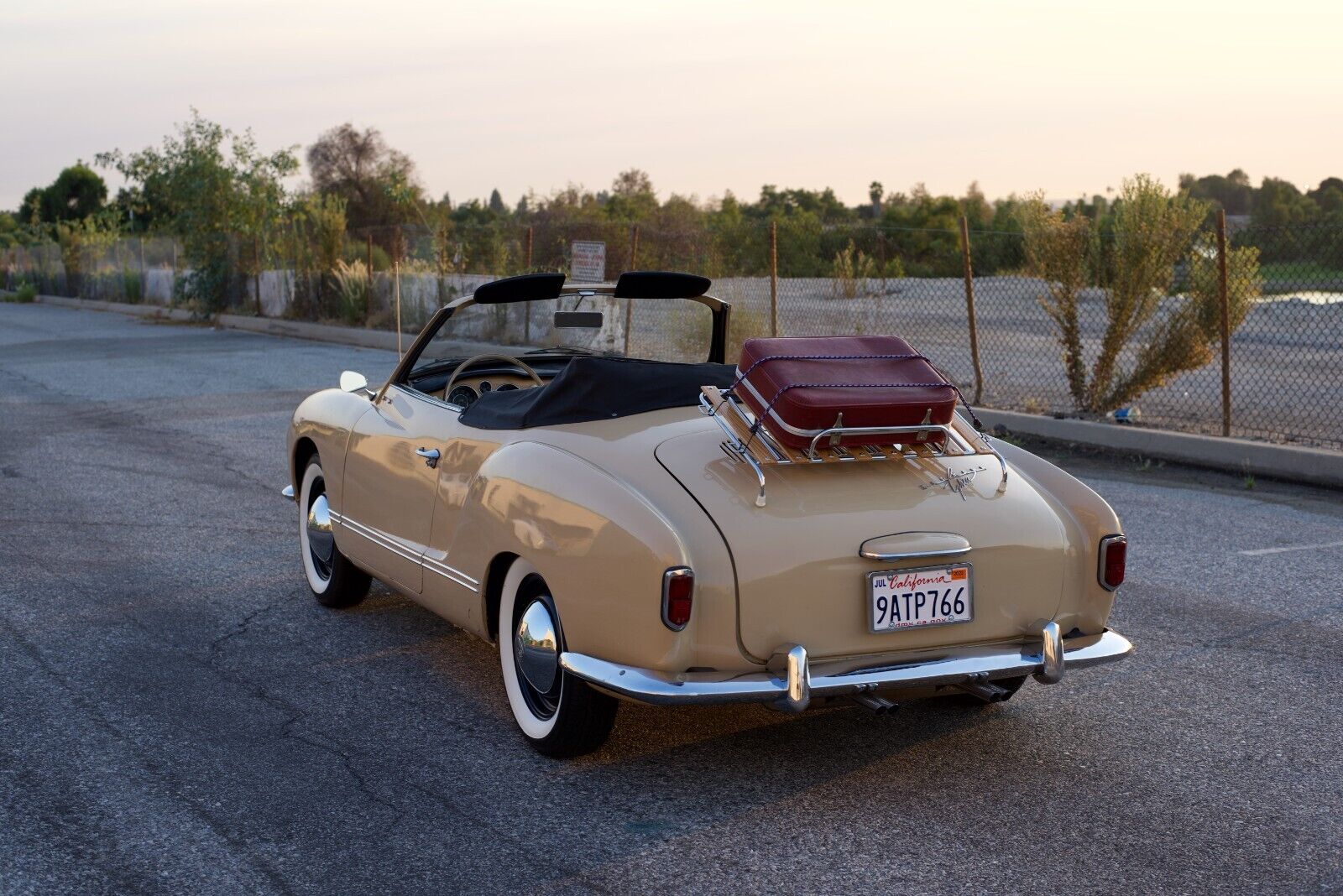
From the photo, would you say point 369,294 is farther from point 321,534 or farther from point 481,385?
point 481,385

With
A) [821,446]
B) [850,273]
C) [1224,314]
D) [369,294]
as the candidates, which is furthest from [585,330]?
[369,294]

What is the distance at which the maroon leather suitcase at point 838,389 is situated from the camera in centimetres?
425

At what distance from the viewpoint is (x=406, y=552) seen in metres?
5.37

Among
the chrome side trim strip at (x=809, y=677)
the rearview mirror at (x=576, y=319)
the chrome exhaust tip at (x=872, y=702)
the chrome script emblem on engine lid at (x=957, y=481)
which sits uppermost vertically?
the rearview mirror at (x=576, y=319)

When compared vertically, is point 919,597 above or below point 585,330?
below

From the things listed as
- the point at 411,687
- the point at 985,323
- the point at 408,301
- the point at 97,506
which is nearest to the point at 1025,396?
the point at 985,323

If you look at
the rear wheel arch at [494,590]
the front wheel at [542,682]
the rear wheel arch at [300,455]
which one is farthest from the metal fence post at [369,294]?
the front wheel at [542,682]

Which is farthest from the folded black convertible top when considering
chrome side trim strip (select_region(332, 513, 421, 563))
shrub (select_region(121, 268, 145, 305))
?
shrub (select_region(121, 268, 145, 305))

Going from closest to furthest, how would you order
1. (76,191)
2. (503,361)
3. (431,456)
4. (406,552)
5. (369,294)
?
(431,456)
(406,552)
(503,361)
(369,294)
(76,191)

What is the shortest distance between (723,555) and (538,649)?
0.80 m

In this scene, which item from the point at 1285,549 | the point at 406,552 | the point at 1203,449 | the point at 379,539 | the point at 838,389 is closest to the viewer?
the point at 838,389

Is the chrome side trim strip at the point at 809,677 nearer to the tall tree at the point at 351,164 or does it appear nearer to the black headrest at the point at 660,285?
the black headrest at the point at 660,285

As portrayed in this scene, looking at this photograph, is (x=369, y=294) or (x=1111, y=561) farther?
(x=369, y=294)

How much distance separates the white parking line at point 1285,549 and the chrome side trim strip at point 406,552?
15.1 ft
